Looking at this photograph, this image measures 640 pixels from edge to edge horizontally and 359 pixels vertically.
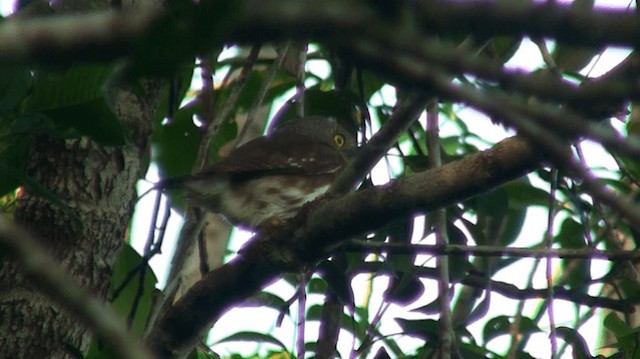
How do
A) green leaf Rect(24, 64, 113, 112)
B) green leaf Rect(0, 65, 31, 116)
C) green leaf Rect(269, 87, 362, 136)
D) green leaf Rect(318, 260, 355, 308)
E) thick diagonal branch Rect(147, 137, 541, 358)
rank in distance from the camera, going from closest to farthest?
thick diagonal branch Rect(147, 137, 541, 358), green leaf Rect(0, 65, 31, 116), green leaf Rect(24, 64, 113, 112), green leaf Rect(318, 260, 355, 308), green leaf Rect(269, 87, 362, 136)

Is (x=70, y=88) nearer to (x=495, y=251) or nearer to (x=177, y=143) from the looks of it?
(x=495, y=251)

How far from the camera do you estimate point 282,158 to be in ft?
20.6

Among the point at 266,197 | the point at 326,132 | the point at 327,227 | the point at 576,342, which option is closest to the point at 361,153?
the point at 327,227

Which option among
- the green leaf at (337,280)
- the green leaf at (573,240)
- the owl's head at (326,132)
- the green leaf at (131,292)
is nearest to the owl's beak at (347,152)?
the owl's head at (326,132)

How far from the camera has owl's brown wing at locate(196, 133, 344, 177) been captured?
5.85m

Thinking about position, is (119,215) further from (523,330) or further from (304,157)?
(304,157)

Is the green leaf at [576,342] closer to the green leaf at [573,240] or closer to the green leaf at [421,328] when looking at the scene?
the green leaf at [421,328]

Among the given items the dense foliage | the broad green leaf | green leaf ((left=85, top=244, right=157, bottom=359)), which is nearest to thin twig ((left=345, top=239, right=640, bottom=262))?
the dense foliage

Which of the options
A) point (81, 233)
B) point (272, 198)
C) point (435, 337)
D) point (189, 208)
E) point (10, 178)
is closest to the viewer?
point (10, 178)

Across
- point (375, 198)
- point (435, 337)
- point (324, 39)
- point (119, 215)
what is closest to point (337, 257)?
point (435, 337)

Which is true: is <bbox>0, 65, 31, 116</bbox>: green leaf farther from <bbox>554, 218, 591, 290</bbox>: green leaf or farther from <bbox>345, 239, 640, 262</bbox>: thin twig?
<bbox>554, 218, 591, 290</bbox>: green leaf

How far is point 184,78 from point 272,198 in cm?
133

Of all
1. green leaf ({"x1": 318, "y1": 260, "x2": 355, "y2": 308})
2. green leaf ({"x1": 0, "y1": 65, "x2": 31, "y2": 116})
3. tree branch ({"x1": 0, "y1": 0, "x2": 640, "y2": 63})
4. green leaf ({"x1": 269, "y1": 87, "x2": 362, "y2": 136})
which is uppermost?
green leaf ({"x1": 269, "y1": 87, "x2": 362, "y2": 136})

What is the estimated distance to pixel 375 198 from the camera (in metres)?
3.04
